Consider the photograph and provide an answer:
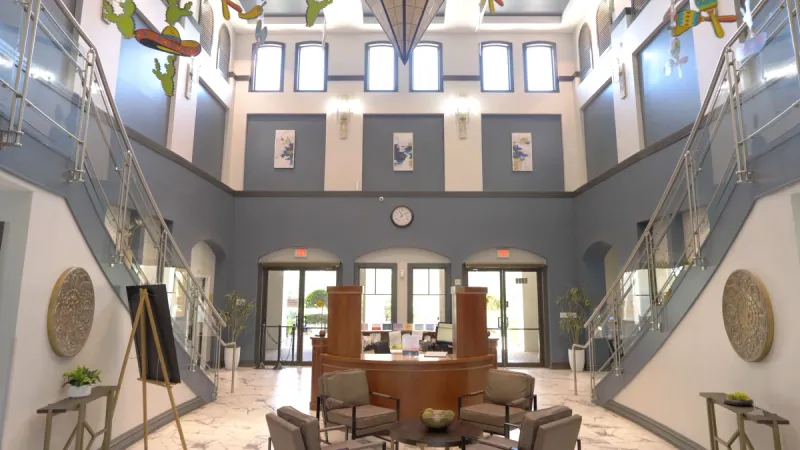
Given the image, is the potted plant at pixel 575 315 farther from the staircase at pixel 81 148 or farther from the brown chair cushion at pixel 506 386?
the staircase at pixel 81 148

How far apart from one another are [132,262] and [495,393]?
4619 mm

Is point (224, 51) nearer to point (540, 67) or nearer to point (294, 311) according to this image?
point (294, 311)

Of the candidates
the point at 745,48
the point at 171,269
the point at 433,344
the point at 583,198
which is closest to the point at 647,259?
the point at 745,48

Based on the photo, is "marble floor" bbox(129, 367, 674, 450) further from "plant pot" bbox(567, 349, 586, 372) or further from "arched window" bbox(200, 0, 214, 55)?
"arched window" bbox(200, 0, 214, 55)

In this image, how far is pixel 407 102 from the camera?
42.7 ft

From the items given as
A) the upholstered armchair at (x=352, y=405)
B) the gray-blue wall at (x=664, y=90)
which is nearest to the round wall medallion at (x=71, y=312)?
the upholstered armchair at (x=352, y=405)

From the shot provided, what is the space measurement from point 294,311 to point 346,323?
18.6 feet

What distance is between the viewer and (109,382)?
5406mm

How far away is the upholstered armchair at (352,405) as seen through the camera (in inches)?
218

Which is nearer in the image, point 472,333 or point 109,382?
point 109,382

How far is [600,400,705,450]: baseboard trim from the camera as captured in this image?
5.49 metres

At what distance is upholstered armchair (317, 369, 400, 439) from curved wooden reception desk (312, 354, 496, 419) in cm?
33

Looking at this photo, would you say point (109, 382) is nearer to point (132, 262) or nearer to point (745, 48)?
point (132, 262)

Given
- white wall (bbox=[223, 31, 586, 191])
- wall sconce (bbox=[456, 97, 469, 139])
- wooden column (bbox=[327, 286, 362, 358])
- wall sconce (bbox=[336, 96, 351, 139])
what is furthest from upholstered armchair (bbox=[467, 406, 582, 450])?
wall sconce (bbox=[336, 96, 351, 139])
